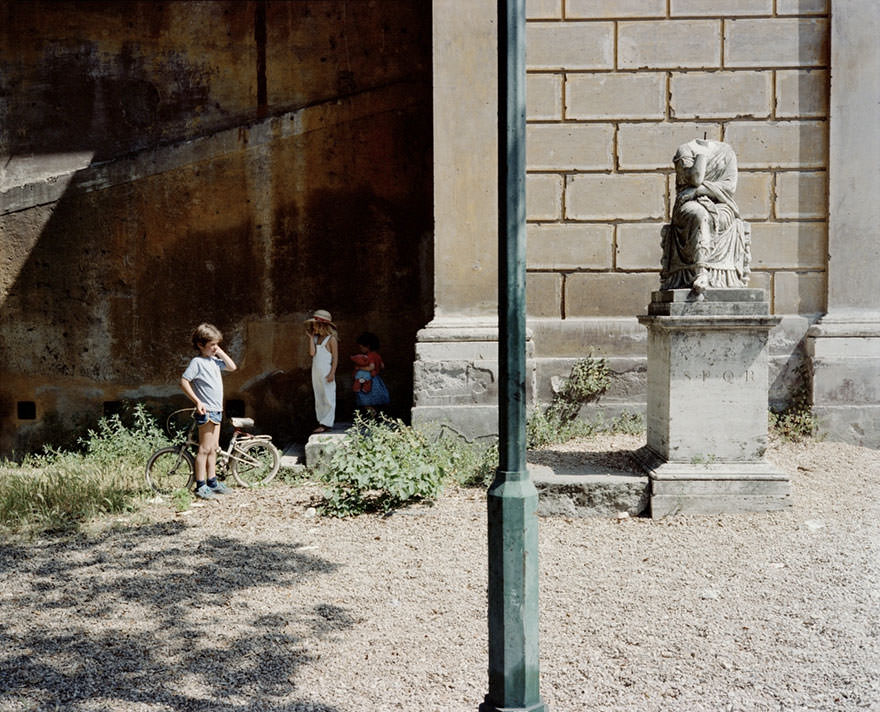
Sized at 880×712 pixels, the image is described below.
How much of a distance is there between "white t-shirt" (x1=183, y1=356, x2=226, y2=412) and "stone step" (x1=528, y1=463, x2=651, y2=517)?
9.54 ft

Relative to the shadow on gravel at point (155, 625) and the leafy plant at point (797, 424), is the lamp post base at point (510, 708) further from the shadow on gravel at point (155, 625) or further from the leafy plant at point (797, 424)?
the leafy plant at point (797, 424)

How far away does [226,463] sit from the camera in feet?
24.4

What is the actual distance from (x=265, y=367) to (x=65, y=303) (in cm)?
252

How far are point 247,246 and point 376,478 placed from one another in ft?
14.6

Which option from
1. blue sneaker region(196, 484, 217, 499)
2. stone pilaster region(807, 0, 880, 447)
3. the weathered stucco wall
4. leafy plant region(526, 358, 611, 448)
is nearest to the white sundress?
the weathered stucco wall

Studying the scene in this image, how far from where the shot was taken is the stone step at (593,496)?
5867 mm

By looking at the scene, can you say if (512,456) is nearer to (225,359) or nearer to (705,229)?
(705,229)

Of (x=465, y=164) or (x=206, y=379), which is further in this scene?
(x=465, y=164)

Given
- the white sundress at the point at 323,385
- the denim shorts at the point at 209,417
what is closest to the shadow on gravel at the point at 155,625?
the denim shorts at the point at 209,417

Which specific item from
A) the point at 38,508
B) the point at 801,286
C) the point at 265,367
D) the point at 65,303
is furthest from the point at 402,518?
the point at 65,303

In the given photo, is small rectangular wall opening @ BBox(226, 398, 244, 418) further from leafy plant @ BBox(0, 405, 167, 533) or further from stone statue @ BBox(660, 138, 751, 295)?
stone statue @ BBox(660, 138, 751, 295)

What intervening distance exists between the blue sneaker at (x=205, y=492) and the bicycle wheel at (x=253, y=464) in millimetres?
396

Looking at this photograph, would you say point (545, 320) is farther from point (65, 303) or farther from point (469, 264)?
point (65, 303)

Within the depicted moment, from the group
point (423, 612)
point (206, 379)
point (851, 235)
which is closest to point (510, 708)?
point (423, 612)
